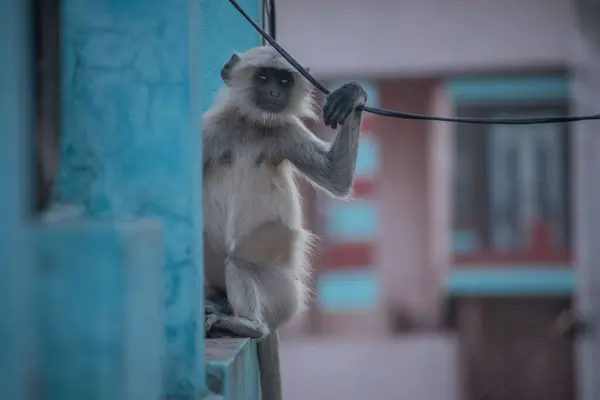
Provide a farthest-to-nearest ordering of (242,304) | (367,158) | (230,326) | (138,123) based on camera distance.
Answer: (367,158) → (242,304) → (230,326) → (138,123)

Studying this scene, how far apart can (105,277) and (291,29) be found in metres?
6.91

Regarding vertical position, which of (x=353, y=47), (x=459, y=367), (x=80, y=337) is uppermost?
(x=353, y=47)

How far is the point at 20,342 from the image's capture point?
2012 millimetres

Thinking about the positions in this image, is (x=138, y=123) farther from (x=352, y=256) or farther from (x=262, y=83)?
(x=352, y=256)

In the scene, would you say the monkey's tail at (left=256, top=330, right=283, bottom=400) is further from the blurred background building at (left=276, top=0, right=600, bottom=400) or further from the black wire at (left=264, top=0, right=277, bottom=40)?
the blurred background building at (left=276, top=0, right=600, bottom=400)

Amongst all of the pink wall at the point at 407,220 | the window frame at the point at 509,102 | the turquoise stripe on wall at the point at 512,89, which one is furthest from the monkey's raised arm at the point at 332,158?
the pink wall at the point at 407,220

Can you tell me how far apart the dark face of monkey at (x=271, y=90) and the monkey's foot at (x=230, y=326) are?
83 cm

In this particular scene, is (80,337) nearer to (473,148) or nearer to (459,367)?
(459,367)

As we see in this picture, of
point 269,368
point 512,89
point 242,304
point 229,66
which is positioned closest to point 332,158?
point 229,66

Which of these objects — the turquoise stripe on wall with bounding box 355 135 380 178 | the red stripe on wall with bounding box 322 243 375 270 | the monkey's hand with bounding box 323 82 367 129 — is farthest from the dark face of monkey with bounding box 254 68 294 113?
the red stripe on wall with bounding box 322 243 375 270

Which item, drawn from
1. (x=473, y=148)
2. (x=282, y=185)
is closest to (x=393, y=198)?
(x=473, y=148)

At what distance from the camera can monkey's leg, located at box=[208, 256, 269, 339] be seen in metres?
3.50

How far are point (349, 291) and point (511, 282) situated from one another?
2353mm

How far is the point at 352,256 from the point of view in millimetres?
12164
